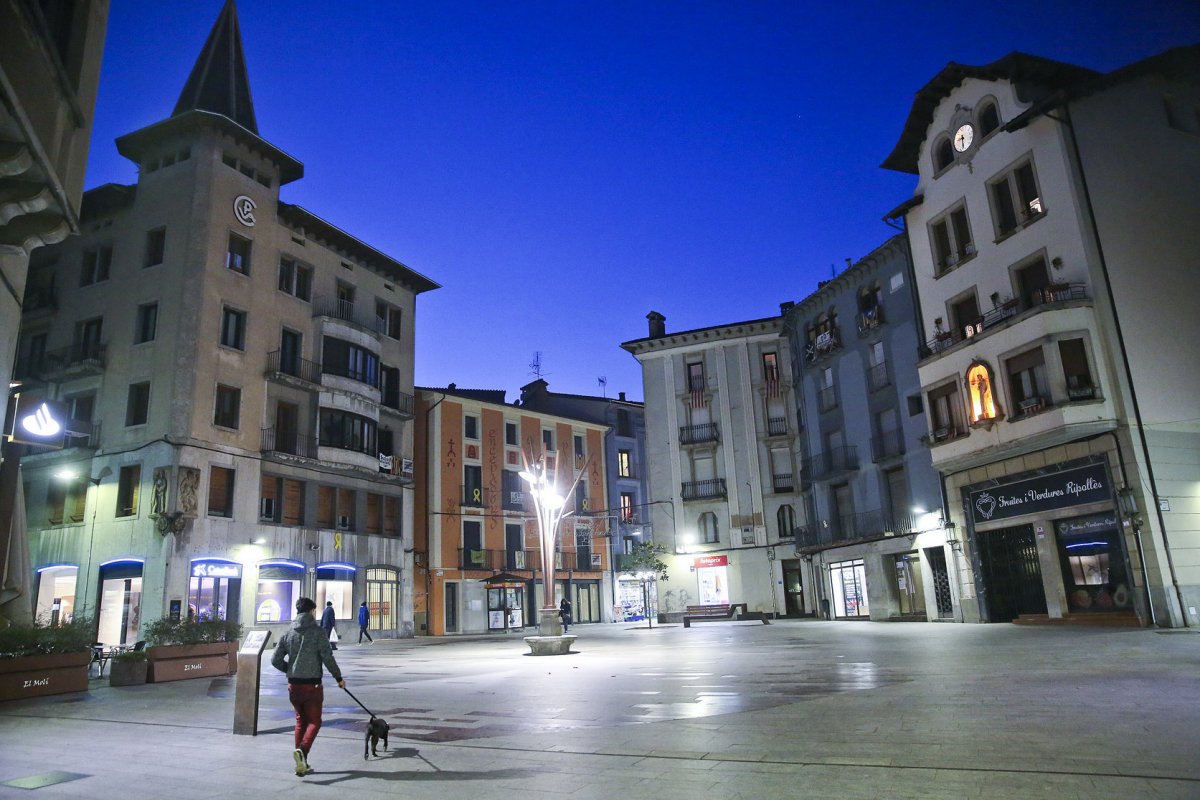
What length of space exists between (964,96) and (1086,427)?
12.4 metres

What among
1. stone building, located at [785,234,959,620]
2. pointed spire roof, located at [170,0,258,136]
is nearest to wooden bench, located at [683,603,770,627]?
stone building, located at [785,234,959,620]

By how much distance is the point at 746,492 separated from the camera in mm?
44500

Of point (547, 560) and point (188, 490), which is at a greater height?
point (188, 490)

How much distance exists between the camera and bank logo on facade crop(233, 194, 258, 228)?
32.7 meters

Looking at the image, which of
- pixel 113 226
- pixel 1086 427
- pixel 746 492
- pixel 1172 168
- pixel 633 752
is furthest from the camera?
pixel 746 492

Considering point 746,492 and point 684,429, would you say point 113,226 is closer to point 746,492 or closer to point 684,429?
point 684,429

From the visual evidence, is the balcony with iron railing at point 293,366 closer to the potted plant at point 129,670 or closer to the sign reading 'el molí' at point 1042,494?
the potted plant at point 129,670

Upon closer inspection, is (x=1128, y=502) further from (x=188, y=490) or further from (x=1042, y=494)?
(x=188, y=490)

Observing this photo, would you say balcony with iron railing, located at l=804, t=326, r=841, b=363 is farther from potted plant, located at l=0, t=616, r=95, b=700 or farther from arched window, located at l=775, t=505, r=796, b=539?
potted plant, located at l=0, t=616, r=95, b=700

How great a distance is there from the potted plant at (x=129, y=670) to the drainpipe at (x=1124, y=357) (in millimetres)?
23949

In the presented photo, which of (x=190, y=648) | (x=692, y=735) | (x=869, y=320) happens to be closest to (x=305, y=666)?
(x=692, y=735)

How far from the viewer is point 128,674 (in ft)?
53.4

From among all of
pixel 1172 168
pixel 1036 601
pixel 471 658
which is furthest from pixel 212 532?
pixel 1172 168

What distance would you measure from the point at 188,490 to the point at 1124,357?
3021 cm
